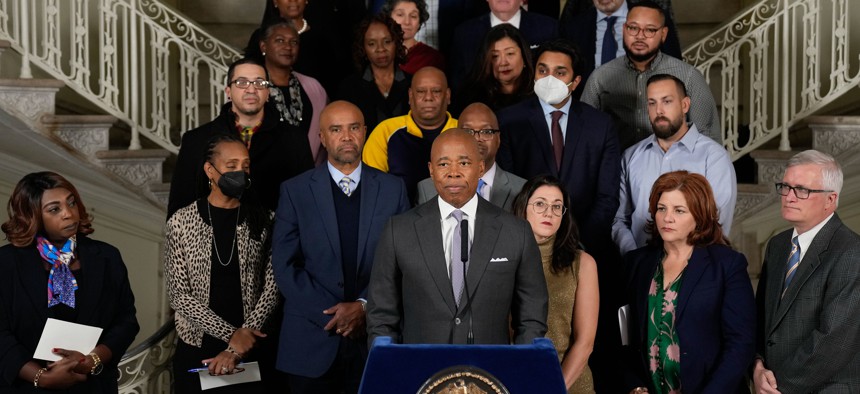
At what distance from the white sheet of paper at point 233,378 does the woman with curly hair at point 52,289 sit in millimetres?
375

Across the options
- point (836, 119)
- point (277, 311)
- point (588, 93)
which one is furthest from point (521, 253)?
point (836, 119)

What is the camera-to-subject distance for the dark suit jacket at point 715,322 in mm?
4102

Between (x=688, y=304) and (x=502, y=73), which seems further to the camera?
(x=502, y=73)

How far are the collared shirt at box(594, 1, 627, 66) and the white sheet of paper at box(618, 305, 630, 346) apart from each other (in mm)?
2152

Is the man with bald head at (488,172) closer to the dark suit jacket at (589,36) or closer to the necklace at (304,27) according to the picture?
the dark suit jacket at (589,36)

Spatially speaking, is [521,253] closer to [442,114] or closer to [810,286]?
[810,286]

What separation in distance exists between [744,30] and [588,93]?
3.40 m

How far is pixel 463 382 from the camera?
3.11 meters

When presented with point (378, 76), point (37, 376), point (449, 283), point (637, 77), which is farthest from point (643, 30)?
point (37, 376)

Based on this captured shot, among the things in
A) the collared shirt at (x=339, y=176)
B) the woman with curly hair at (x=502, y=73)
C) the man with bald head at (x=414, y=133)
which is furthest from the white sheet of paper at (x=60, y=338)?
the woman with curly hair at (x=502, y=73)

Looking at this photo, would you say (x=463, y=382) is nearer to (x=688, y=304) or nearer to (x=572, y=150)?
(x=688, y=304)

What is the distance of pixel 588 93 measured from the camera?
5652 mm

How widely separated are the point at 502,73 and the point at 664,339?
1.82m

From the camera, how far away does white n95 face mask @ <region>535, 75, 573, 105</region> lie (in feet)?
17.1
